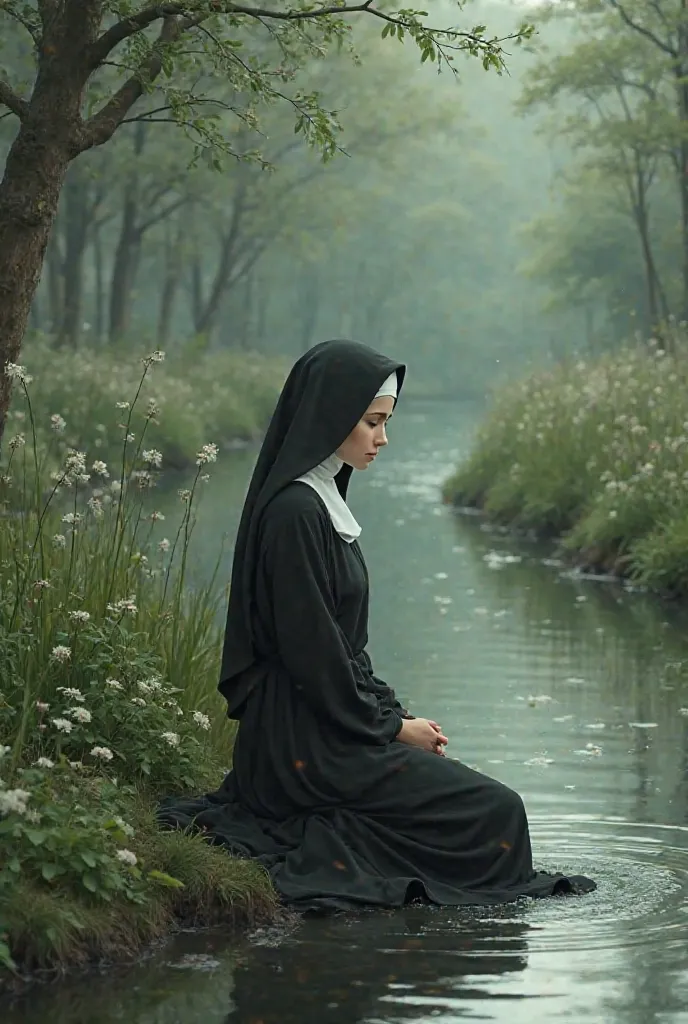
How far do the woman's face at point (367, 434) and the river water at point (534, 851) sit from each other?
1520mm

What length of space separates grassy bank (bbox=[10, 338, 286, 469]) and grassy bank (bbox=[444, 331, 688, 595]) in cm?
430

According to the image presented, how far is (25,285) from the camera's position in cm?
720

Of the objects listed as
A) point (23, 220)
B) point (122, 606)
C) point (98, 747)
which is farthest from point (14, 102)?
point (98, 747)

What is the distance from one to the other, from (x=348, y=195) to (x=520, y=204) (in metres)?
57.9

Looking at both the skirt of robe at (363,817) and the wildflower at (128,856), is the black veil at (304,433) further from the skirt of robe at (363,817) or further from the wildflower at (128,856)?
the wildflower at (128,856)

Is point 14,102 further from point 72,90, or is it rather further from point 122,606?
point 122,606

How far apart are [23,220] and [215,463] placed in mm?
15556

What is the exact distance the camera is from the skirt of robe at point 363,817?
6.04 m

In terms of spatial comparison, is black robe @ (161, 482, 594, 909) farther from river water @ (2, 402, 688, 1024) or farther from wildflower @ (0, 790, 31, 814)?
wildflower @ (0, 790, 31, 814)

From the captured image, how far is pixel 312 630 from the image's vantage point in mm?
6039

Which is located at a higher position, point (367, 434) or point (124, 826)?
point (367, 434)

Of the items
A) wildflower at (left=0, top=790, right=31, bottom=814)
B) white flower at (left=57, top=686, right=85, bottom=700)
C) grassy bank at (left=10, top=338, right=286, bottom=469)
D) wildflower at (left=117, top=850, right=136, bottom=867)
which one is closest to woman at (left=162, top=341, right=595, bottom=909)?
white flower at (left=57, top=686, right=85, bottom=700)

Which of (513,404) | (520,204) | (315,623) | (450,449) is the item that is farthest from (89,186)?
(520,204)

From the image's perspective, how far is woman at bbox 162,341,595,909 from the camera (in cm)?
604
